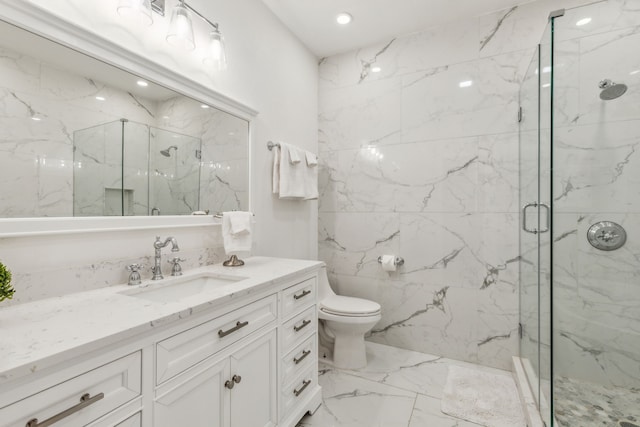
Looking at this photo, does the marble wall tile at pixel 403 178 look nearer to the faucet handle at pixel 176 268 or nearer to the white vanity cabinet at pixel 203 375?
the white vanity cabinet at pixel 203 375

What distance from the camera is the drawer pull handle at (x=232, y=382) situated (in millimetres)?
1107

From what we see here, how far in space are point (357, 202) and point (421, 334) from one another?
119cm

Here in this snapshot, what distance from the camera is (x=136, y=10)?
4.22 ft

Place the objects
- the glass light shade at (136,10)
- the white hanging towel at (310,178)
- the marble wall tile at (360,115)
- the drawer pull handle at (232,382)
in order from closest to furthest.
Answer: the drawer pull handle at (232,382) → the glass light shade at (136,10) → the white hanging towel at (310,178) → the marble wall tile at (360,115)

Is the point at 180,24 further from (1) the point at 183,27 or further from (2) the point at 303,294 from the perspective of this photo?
(2) the point at 303,294

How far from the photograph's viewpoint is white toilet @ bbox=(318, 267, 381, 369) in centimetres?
208

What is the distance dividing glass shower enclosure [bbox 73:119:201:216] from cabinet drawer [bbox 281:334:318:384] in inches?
36.0

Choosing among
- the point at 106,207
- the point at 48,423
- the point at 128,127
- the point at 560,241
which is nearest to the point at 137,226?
the point at 106,207

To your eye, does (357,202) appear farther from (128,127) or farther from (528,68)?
(128,127)

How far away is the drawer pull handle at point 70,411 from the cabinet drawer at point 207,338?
0.17 meters

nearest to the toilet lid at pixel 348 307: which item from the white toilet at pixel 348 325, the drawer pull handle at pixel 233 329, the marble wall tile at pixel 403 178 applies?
the white toilet at pixel 348 325

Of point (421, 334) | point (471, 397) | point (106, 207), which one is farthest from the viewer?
point (421, 334)

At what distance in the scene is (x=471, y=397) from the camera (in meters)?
1.83

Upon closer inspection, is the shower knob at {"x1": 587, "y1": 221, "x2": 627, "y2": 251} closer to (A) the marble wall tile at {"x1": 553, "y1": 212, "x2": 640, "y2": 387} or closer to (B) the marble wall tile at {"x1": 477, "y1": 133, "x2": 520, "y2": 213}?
(A) the marble wall tile at {"x1": 553, "y1": 212, "x2": 640, "y2": 387}
